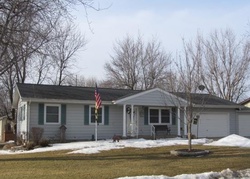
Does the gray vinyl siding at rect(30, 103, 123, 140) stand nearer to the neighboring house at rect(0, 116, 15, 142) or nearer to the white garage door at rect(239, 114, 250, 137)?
the neighboring house at rect(0, 116, 15, 142)

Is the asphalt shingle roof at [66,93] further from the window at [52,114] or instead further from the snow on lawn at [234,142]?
the snow on lawn at [234,142]

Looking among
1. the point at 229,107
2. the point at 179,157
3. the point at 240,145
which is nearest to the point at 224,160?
the point at 179,157

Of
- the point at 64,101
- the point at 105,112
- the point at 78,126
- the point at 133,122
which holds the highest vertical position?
the point at 64,101

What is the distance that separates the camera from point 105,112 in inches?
1035

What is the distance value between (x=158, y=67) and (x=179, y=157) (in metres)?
32.5

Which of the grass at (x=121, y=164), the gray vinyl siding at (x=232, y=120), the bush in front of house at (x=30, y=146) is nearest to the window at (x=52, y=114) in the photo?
the bush in front of house at (x=30, y=146)

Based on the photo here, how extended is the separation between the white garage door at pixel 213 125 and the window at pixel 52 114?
1127cm

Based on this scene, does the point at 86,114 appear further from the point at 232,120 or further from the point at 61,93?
the point at 232,120

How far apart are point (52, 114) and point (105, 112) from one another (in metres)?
3.64

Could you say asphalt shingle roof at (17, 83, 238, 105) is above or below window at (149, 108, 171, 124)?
above

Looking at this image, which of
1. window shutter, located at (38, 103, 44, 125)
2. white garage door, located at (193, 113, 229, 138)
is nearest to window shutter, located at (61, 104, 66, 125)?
window shutter, located at (38, 103, 44, 125)

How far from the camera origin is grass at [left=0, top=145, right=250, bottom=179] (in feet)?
36.8

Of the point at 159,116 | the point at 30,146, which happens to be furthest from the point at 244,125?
the point at 30,146

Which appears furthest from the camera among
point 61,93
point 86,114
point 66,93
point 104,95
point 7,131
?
point 7,131
